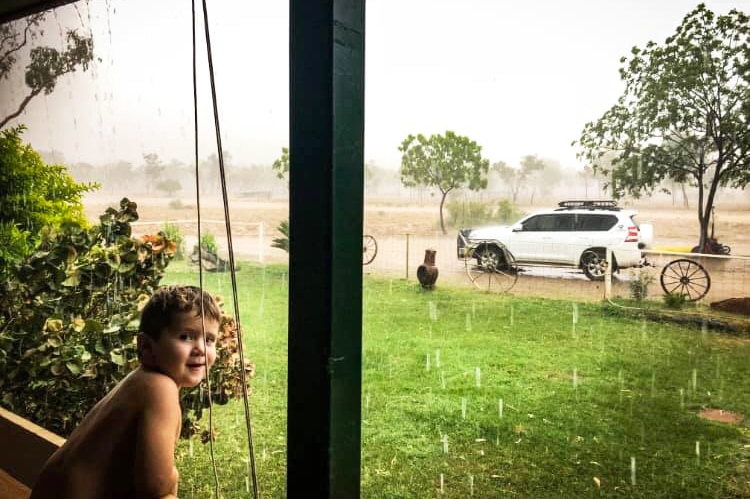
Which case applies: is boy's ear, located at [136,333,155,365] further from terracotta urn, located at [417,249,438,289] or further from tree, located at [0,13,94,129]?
terracotta urn, located at [417,249,438,289]

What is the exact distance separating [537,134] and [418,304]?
2.69 metres

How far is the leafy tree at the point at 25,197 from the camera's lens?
8.29ft

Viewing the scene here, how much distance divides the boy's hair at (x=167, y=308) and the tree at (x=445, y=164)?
23.5 feet

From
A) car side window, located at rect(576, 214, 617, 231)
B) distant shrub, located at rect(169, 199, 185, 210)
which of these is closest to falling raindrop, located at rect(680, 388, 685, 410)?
car side window, located at rect(576, 214, 617, 231)

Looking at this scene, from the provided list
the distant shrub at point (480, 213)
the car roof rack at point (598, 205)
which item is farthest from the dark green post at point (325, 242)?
the distant shrub at point (480, 213)

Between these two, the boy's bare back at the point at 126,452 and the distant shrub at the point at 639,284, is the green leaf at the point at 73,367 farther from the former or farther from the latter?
the distant shrub at the point at 639,284

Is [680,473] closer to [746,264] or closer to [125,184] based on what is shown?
[746,264]

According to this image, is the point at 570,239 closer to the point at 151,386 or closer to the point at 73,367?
the point at 73,367

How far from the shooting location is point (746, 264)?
556 cm

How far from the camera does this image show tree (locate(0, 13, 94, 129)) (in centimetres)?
352

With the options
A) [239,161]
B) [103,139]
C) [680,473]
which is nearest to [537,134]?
[239,161]

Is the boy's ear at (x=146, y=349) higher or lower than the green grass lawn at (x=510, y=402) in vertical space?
higher

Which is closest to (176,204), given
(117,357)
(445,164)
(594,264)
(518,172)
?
(445,164)

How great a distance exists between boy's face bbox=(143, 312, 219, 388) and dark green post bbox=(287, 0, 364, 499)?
16cm
